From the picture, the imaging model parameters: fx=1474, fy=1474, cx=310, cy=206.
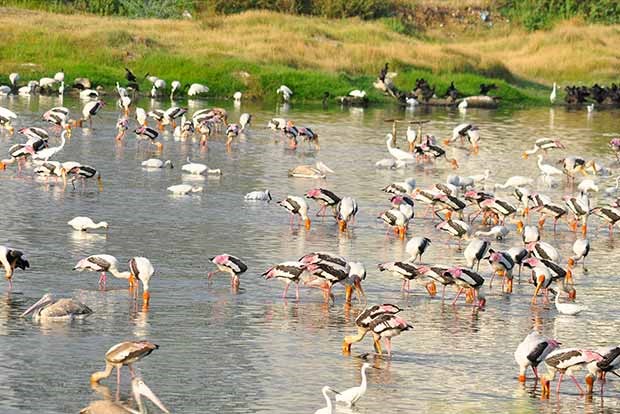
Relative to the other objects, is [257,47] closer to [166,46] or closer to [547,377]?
[166,46]

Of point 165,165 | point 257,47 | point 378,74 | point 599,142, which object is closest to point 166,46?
point 257,47

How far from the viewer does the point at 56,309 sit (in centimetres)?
1775

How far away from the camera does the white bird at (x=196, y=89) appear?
→ 47.1 metres

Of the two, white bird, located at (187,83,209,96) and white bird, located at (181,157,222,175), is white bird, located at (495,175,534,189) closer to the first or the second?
white bird, located at (181,157,222,175)

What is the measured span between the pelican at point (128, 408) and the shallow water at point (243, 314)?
2.36 ft

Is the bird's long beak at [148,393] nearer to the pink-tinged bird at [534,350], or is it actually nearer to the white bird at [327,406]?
the white bird at [327,406]

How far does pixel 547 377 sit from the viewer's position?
51.6ft

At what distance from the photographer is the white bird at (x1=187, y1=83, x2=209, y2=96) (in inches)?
1854

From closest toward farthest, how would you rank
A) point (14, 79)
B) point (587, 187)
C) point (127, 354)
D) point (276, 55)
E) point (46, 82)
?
point (127, 354)
point (587, 187)
point (46, 82)
point (14, 79)
point (276, 55)

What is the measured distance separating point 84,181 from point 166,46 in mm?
22829

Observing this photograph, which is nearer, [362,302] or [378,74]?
[362,302]

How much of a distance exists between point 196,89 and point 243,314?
94.8ft

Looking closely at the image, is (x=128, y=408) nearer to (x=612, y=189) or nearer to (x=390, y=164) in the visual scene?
(x=612, y=189)

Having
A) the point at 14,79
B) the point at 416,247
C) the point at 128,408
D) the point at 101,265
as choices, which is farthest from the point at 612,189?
the point at 14,79
